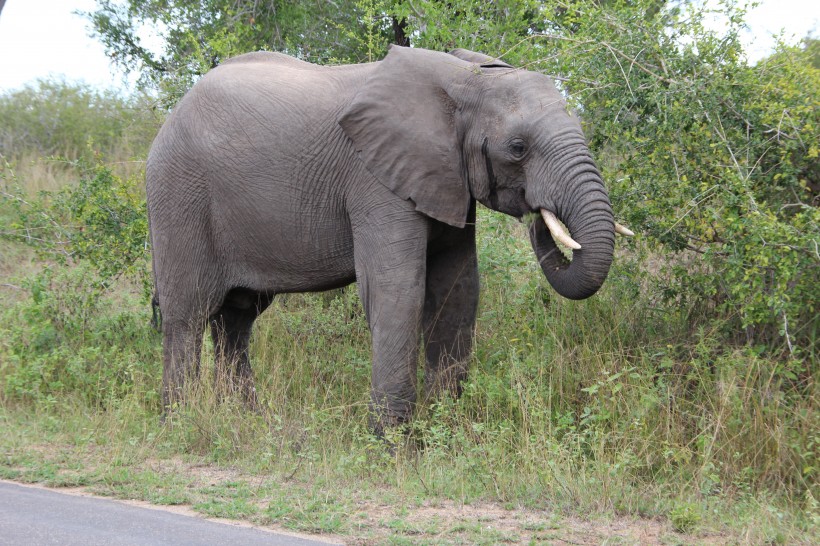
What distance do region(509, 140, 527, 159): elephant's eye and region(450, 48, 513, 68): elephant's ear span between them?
0.70 m

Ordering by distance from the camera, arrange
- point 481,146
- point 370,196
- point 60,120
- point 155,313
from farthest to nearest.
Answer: point 60,120, point 155,313, point 370,196, point 481,146

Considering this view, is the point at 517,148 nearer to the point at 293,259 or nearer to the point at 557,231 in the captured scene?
the point at 557,231

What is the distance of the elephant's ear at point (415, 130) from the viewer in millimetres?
6984

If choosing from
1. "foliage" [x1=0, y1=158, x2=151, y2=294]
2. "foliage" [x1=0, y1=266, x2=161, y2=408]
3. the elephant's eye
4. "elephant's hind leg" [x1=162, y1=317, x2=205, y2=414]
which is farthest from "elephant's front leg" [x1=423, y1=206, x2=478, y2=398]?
"foliage" [x1=0, y1=158, x2=151, y2=294]

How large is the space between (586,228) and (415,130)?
4.80 feet

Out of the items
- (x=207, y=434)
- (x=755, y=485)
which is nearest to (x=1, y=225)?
(x=207, y=434)

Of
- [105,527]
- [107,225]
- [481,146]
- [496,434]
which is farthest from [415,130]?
[107,225]

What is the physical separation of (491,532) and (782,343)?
2.96 meters

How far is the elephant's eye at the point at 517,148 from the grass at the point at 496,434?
1.56m

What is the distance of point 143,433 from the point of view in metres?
7.48

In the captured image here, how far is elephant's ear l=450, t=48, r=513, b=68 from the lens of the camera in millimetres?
7203

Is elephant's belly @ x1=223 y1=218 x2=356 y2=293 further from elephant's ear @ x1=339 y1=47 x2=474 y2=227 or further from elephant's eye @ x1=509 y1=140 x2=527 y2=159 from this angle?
elephant's eye @ x1=509 y1=140 x2=527 y2=159

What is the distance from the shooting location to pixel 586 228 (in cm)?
636

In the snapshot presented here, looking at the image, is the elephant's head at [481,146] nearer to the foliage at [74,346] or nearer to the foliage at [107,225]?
the foliage at [74,346]
